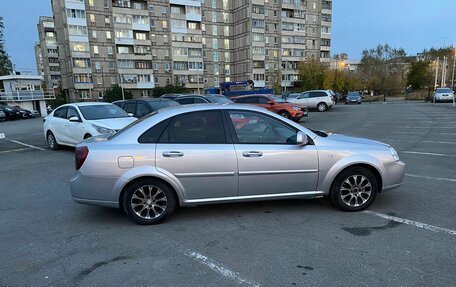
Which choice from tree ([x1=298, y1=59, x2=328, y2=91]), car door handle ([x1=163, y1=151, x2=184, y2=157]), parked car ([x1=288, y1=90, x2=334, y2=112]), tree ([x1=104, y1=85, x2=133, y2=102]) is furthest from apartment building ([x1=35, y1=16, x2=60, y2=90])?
car door handle ([x1=163, y1=151, x2=184, y2=157])

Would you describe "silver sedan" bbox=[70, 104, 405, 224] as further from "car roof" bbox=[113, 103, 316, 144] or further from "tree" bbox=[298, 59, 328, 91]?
"tree" bbox=[298, 59, 328, 91]

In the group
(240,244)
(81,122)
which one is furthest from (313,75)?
(240,244)

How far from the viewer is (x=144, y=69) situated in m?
58.2

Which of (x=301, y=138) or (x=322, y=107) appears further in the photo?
(x=322, y=107)

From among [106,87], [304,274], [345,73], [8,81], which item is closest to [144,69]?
[106,87]

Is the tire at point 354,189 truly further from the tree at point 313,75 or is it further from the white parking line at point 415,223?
the tree at point 313,75

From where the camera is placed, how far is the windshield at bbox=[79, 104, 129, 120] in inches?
370

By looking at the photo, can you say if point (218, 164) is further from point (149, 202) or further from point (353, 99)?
point (353, 99)

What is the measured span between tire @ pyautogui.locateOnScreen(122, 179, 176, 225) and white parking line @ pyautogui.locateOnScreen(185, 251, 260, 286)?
35.4 inches

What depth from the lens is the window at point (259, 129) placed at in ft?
14.2

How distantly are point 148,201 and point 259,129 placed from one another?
180 cm

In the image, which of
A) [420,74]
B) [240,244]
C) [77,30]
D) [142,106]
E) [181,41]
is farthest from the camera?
[420,74]

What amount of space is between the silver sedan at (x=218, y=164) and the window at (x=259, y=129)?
0.05ft

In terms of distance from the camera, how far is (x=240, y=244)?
365 centimetres
